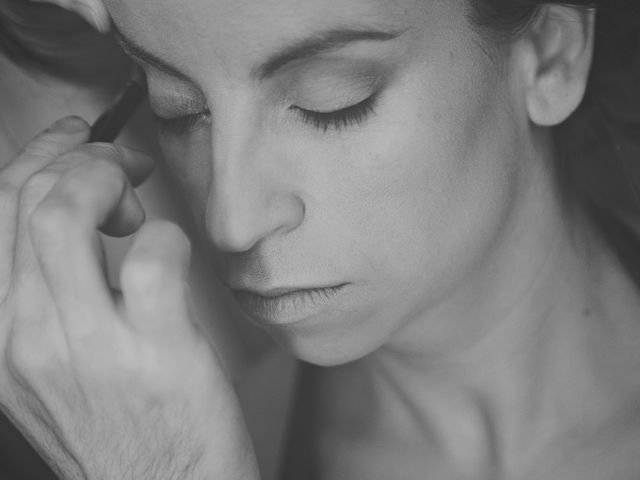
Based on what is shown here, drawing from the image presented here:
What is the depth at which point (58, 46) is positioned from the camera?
1.36 m

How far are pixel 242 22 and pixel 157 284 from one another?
27cm

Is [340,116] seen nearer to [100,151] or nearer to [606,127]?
[100,151]

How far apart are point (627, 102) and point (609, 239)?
230 millimetres

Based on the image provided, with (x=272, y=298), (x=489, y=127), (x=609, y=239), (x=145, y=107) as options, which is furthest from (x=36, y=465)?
(x=609, y=239)

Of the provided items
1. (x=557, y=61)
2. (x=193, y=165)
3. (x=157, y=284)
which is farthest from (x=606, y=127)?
(x=157, y=284)

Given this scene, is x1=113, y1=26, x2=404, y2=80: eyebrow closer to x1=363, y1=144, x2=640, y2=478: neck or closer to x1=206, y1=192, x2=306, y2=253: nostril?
x1=206, y1=192, x2=306, y2=253: nostril

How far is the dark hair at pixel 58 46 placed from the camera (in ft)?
4.24

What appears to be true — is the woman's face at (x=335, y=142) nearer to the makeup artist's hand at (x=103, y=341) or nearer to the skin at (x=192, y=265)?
the makeup artist's hand at (x=103, y=341)

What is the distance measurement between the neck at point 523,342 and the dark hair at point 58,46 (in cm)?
62

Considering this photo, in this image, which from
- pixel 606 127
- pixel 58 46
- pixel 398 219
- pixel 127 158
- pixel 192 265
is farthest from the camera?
pixel 192 265

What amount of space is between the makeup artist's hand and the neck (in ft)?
1.21

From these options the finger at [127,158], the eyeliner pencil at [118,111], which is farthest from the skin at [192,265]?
the finger at [127,158]

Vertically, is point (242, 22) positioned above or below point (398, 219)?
above

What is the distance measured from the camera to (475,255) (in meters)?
1.08
